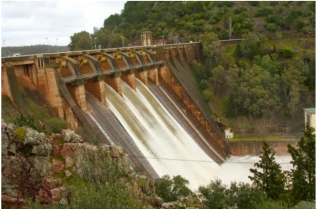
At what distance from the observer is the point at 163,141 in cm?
2103

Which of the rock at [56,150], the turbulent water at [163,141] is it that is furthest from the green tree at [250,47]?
the rock at [56,150]

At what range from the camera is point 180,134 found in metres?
23.5

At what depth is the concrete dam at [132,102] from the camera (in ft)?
55.5

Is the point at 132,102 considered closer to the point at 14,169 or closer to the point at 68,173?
the point at 68,173

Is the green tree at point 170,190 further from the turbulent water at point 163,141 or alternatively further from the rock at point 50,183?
the rock at point 50,183

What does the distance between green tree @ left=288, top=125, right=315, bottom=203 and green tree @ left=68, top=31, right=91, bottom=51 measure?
2980 centimetres

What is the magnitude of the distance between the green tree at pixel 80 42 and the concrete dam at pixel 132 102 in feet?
44.4

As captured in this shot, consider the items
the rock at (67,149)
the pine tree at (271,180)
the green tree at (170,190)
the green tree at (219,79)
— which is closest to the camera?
the rock at (67,149)

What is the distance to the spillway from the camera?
63.2 feet

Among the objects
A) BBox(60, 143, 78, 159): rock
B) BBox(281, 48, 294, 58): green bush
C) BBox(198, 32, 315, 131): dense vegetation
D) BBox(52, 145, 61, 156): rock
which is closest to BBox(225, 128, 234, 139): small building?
BBox(198, 32, 315, 131): dense vegetation

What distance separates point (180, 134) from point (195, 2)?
34.6m

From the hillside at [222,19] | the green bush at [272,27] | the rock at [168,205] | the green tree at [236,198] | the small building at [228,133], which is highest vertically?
the hillside at [222,19]

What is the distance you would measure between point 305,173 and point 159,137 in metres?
7.80

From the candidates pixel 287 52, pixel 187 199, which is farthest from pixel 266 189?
pixel 287 52
